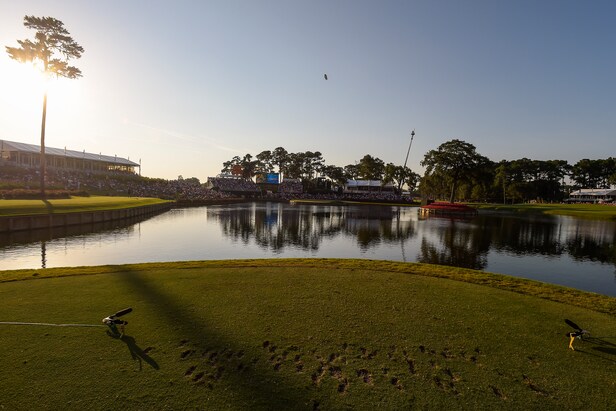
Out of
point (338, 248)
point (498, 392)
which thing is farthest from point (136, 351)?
point (338, 248)

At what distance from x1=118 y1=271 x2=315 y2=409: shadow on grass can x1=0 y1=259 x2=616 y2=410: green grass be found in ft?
0.08

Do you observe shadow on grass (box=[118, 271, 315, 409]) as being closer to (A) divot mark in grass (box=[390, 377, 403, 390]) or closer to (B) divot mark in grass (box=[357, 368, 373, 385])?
(B) divot mark in grass (box=[357, 368, 373, 385])

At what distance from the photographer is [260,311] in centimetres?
816

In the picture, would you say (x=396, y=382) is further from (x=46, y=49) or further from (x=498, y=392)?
(x=46, y=49)

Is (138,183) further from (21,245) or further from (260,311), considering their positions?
(260,311)

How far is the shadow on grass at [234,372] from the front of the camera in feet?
16.3

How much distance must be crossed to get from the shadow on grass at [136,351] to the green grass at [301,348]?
0.02 m

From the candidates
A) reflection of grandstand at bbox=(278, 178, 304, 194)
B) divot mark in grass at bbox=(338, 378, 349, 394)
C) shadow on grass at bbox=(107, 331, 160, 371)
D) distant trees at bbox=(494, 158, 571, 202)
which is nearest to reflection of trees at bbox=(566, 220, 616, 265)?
divot mark in grass at bbox=(338, 378, 349, 394)

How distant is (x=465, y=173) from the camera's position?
9081cm

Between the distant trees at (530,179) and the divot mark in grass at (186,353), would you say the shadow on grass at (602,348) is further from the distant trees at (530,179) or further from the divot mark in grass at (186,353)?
the distant trees at (530,179)

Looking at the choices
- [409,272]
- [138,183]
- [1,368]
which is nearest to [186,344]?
[1,368]

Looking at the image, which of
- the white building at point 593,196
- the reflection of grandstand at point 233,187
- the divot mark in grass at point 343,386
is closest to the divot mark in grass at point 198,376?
the divot mark in grass at point 343,386

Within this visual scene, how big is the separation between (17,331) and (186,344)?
3.70m

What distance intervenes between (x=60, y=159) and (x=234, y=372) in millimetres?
102557
